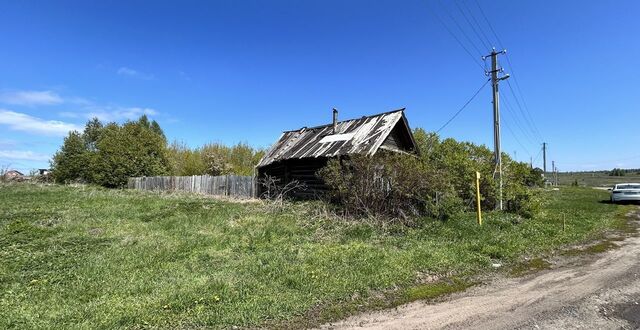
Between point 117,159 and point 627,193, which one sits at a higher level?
point 117,159

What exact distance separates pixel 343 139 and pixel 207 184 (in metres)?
12.2

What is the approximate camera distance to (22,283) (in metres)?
6.55

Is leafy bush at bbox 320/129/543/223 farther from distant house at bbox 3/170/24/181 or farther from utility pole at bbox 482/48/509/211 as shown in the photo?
distant house at bbox 3/170/24/181

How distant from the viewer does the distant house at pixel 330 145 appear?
678 inches

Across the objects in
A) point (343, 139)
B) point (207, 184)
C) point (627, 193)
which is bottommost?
point (627, 193)

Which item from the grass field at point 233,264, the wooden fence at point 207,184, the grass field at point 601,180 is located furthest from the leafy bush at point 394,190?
the grass field at point 601,180

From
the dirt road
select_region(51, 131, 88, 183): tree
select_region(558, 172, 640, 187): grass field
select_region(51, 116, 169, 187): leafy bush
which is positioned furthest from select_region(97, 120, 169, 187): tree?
select_region(558, 172, 640, 187): grass field

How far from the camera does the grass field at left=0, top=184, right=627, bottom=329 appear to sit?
5246 mm

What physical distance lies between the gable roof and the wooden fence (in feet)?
5.78

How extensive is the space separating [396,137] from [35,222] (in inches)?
597

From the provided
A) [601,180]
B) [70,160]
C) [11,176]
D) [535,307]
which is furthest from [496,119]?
[601,180]

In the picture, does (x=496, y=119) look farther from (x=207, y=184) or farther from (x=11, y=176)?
(x=11, y=176)

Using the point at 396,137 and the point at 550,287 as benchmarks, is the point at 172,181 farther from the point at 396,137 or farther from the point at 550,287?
the point at 550,287

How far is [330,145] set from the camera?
18594 mm
